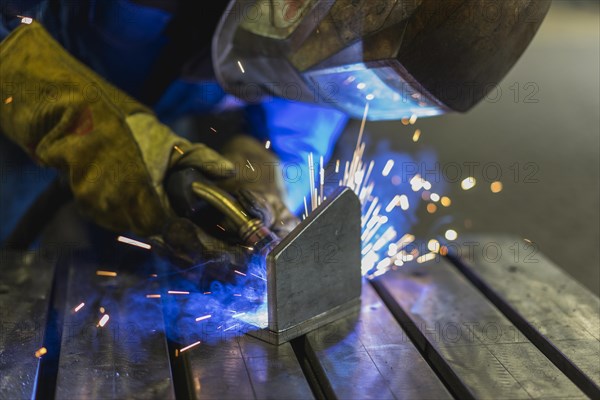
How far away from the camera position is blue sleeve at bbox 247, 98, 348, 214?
236 centimetres

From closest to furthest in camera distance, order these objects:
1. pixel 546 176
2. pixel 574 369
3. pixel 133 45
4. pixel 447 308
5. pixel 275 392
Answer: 1. pixel 275 392
2. pixel 574 369
3. pixel 447 308
4. pixel 133 45
5. pixel 546 176

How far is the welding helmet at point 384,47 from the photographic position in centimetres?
148

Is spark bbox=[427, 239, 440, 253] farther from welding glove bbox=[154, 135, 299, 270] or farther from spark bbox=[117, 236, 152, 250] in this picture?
spark bbox=[117, 236, 152, 250]

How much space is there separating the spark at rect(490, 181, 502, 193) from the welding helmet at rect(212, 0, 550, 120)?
210cm

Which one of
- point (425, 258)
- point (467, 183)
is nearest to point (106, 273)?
point (425, 258)

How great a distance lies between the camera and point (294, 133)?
2.40 m

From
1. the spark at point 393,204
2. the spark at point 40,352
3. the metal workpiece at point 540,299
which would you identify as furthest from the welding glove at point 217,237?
the spark at point 393,204

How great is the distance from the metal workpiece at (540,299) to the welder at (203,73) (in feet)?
1.44

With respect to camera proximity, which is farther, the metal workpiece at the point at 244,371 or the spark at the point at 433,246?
the spark at the point at 433,246

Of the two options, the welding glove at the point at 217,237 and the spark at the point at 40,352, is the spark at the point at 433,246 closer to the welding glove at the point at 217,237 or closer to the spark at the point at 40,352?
the welding glove at the point at 217,237

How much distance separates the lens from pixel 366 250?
1.99 metres

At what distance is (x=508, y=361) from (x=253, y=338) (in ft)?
1.57

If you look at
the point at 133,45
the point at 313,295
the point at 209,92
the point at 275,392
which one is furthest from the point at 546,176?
the point at 275,392

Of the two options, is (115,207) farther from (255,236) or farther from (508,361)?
(508,361)
